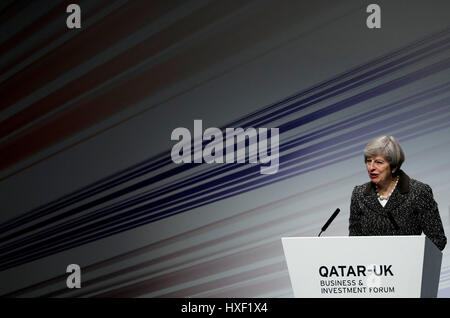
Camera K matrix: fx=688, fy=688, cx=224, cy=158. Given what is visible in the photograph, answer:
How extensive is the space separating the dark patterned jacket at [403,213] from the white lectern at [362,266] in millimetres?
475

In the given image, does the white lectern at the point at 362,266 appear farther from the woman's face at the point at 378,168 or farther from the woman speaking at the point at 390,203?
the woman's face at the point at 378,168

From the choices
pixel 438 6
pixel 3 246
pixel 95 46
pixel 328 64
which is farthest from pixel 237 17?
pixel 3 246

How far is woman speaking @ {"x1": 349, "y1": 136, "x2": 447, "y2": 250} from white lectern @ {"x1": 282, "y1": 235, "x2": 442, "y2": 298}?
48cm

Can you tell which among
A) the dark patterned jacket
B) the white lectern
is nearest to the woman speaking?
the dark patterned jacket

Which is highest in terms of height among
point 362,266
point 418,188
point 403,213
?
point 418,188

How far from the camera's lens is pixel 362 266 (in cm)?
260

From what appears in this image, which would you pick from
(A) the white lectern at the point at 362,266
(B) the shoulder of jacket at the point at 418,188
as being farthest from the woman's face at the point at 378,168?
(A) the white lectern at the point at 362,266

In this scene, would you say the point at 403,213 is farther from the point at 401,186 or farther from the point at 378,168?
the point at 378,168

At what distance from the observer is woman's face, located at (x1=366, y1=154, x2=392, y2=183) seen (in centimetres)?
321

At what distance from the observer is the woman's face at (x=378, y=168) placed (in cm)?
321

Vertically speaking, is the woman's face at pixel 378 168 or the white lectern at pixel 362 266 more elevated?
the woman's face at pixel 378 168

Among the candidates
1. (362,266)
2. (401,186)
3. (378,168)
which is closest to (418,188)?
(401,186)

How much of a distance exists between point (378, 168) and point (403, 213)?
24cm

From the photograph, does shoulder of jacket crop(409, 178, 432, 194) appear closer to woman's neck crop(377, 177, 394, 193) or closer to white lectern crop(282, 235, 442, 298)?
woman's neck crop(377, 177, 394, 193)
